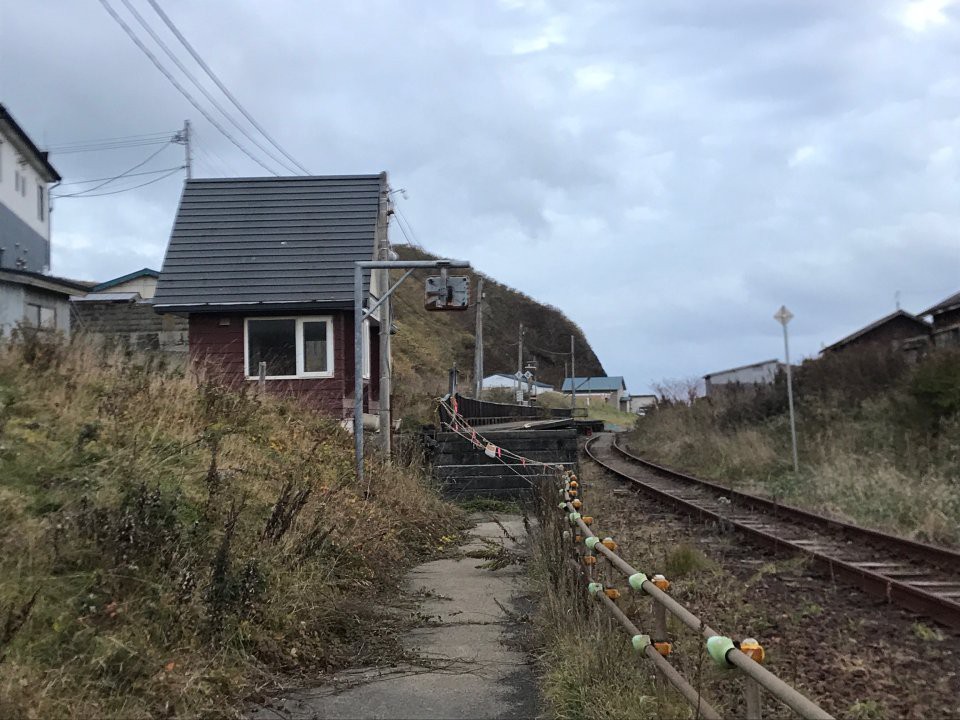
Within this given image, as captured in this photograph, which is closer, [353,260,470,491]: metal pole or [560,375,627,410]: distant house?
[353,260,470,491]: metal pole

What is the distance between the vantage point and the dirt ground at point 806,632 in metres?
5.27

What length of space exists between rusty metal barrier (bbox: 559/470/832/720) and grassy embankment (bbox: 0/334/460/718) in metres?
1.71

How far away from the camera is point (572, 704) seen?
4.91 metres

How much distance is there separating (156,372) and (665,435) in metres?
27.8

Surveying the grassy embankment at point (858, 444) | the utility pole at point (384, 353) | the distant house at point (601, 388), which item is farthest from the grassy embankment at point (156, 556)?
the distant house at point (601, 388)

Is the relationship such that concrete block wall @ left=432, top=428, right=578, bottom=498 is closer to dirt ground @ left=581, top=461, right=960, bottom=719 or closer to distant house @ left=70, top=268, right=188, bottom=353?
dirt ground @ left=581, top=461, right=960, bottom=719

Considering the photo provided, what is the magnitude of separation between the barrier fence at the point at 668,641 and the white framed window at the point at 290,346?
12.0m

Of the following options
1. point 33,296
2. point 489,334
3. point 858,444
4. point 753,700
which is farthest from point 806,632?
point 489,334

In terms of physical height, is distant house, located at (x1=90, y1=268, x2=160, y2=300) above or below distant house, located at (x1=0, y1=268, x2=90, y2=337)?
above

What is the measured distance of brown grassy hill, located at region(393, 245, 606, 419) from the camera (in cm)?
7181

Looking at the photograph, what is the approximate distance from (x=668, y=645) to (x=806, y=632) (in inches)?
116

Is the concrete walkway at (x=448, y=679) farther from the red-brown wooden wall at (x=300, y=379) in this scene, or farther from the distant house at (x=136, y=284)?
the distant house at (x=136, y=284)

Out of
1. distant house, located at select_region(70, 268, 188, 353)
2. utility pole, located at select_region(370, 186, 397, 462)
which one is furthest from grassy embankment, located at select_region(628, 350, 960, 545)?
distant house, located at select_region(70, 268, 188, 353)

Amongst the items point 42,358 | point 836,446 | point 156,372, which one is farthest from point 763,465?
point 42,358
